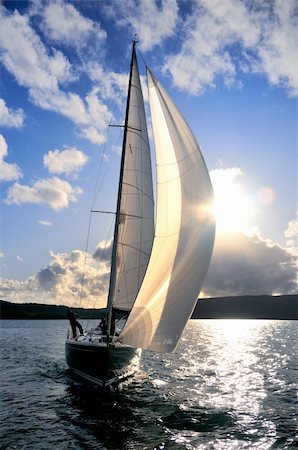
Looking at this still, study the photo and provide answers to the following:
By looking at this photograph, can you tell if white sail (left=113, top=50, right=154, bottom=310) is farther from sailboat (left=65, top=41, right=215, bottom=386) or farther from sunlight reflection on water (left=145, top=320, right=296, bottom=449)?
sunlight reflection on water (left=145, top=320, right=296, bottom=449)

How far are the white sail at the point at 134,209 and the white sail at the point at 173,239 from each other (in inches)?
152

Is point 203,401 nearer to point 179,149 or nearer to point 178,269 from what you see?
point 178,269

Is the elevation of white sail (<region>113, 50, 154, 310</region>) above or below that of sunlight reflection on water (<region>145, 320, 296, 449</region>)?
above

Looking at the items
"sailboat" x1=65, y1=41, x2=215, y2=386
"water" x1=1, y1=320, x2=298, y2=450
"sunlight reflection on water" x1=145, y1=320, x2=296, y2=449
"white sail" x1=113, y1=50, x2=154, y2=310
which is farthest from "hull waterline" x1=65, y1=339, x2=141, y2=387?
"white sail" x1=113, y1=50, x2=154, y2=310

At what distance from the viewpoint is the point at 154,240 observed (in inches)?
615

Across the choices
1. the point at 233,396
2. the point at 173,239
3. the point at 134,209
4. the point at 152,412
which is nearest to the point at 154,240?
the point at 173,239

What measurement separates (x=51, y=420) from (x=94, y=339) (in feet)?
18.0

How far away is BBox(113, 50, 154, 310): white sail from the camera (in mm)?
20969

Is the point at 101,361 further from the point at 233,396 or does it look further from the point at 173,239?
the point at 233,396

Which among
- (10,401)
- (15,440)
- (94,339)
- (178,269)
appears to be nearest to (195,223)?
(178,269)

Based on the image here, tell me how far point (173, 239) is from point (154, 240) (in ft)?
2.65

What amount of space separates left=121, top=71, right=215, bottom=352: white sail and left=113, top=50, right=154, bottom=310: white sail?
3868mm

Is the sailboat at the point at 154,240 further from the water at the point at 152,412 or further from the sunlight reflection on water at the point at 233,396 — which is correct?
the sunlight reflection on water at the point at 233,396

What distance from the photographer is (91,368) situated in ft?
58.0
